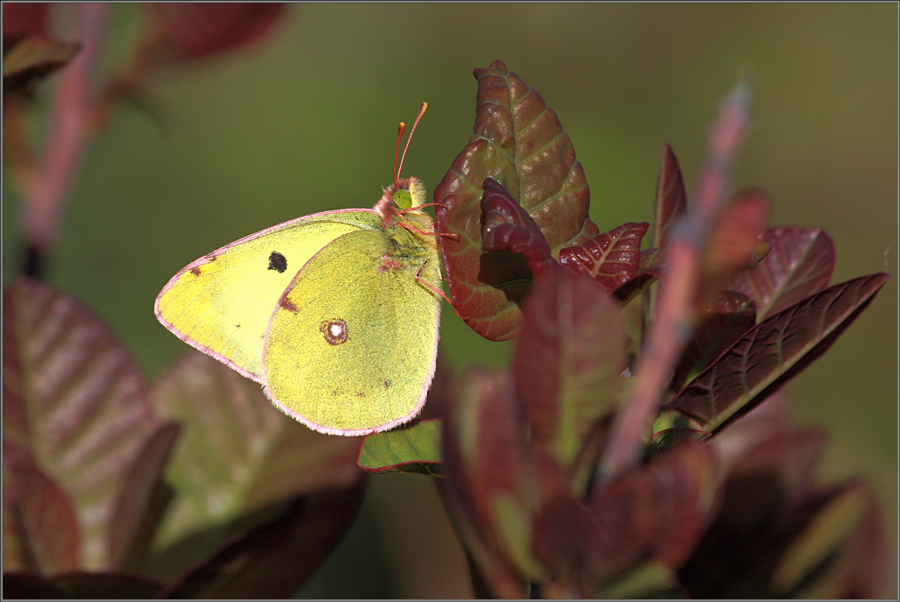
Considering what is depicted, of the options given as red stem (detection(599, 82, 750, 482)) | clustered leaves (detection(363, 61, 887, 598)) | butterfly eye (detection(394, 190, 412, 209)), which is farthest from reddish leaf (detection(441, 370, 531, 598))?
butterfly eye (detection(394, 190, 412, 209))

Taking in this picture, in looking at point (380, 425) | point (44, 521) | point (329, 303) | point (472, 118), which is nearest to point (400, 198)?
point (329, 303)

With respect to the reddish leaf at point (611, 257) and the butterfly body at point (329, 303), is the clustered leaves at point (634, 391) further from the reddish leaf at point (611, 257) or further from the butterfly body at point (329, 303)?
the butterfly body at point (329, 303)

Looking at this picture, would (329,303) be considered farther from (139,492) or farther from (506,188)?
(506,188)

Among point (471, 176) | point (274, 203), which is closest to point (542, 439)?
point (471, 176)

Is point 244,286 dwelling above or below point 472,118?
below

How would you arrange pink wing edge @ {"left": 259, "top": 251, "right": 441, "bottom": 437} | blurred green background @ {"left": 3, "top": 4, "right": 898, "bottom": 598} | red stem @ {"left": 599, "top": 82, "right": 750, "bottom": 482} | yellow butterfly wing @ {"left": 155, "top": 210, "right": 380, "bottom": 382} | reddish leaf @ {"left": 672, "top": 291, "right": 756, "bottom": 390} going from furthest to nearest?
blurred green background @ {"left": 3, "top": 4, "right": 898, "bottom": 598} → yellow butterfly wing @ {"left": 155, "top": 210, "right": 380, "bottom": 382} → pink wing edge @ {"left": 259, "top": 251, "right": 441, "bottom": 437} → reddish leaf @ {"left": 672, "top": 291, "right": 756, "bottom": 390} → red stem @ {"left": 599, "top": 82, "right": 750, "bottom": 482}

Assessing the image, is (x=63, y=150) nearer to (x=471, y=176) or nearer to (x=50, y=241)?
(x=50, y=241)

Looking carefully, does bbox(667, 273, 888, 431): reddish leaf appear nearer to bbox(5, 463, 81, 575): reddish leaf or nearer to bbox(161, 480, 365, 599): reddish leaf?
bbox(161, 480, 365, 599): reddish leaf
